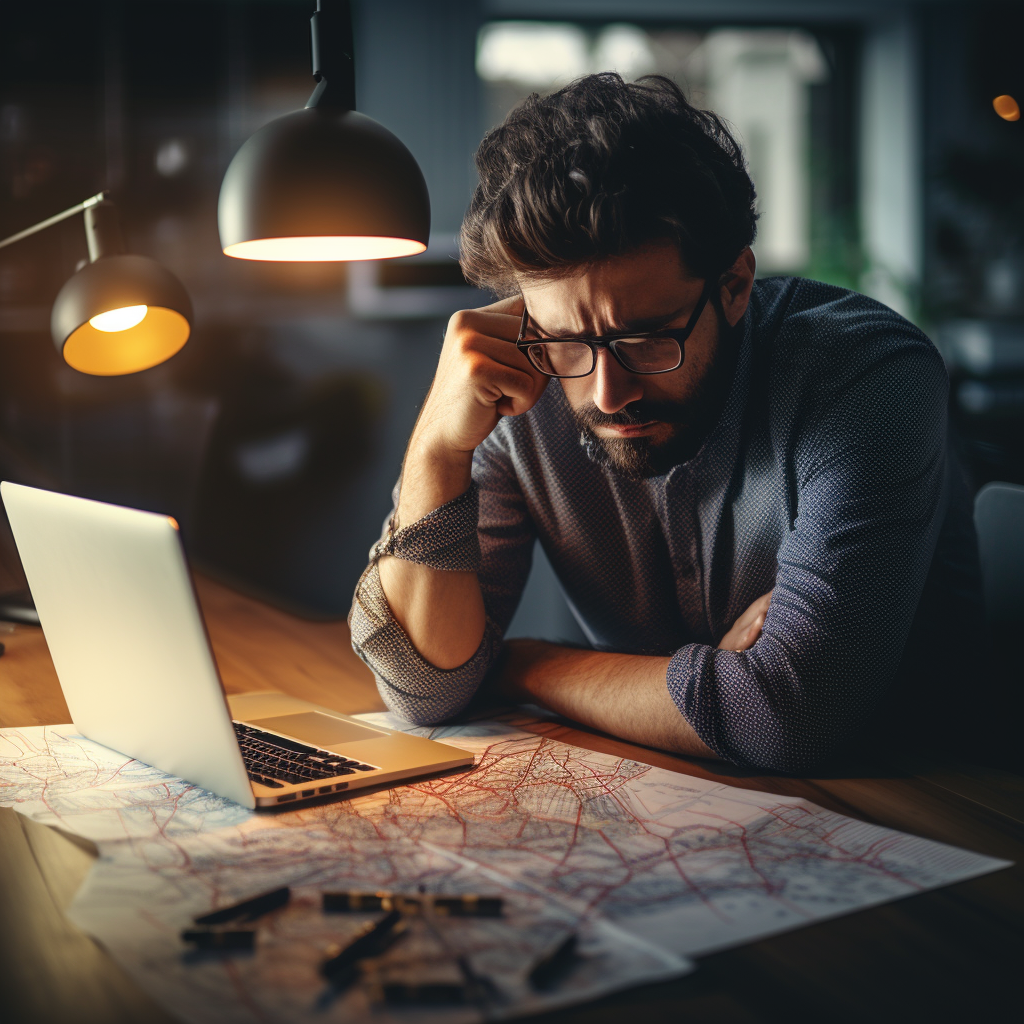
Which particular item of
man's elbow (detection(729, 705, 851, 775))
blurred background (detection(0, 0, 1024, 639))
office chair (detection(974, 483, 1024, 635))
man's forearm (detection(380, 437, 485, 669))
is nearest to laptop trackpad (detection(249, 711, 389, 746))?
man's forearm (detection(380, 437, 485, 669))

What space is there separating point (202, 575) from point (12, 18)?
189 centimetres

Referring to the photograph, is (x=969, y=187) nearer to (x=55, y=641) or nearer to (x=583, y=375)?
(x=583, y=375)

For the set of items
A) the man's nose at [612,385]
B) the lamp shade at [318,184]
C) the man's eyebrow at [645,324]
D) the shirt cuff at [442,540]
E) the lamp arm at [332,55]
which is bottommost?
the shirt cuff at [442,540]

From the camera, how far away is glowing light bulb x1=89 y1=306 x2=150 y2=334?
1417mm

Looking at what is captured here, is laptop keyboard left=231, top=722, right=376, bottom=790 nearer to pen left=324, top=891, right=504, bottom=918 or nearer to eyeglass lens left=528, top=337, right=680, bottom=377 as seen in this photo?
pen left=324, top=891, right=504, bottom=918

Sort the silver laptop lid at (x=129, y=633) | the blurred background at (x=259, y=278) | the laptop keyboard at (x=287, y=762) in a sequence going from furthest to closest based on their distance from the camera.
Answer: the blurred background at (x=259, y=278) → the laptop keyboard at (x=287, y=762) → the silver laptop lid at (x=129, y=633)

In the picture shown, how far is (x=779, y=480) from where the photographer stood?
115 centimetres

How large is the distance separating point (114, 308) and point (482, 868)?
93 centimetres

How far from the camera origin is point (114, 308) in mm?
1309

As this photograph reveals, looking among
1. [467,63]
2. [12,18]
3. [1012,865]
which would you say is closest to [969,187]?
[467,63]

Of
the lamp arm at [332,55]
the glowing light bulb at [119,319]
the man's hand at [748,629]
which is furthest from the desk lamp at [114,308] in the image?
the man's hand at [748,629]

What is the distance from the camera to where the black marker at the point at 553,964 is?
55 centimetres

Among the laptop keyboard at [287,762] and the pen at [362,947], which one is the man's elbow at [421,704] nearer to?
the laptop keyboard at [287,762]

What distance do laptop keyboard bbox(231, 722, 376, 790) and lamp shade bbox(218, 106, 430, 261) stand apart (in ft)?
1.60
